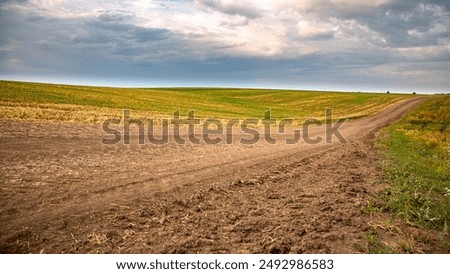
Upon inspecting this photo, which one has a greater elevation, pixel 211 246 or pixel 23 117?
pixel 23 117

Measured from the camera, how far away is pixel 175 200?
6645 mm

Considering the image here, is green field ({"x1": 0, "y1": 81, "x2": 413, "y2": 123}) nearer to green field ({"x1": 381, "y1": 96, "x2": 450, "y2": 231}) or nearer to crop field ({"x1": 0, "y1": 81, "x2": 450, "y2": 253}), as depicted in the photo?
crop field ({"x1": 0, "y1": 81, "x2": 450, "y2": 253})

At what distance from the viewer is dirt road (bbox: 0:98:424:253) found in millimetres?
4895

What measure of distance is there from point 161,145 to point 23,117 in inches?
396

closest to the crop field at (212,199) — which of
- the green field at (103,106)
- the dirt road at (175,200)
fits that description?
the dirt road at (175,200)

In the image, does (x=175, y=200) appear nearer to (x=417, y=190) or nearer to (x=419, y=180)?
(x=417, y=190)

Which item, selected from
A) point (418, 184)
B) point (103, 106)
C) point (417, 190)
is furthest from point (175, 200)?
point (103, 106)

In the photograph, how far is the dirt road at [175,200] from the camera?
4.89 m

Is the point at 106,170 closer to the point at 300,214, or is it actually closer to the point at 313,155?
the point at 300,214

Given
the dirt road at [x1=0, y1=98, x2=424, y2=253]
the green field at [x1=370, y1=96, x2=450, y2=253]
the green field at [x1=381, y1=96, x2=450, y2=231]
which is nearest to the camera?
the dirt road at [x1=0, y1=98, x2=424, y2=253]

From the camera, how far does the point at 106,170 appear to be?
8.79 metres

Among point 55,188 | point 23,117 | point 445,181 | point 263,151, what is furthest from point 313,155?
point 23,117

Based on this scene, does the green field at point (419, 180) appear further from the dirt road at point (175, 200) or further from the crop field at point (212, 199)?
the dirt road at point (175, 200)

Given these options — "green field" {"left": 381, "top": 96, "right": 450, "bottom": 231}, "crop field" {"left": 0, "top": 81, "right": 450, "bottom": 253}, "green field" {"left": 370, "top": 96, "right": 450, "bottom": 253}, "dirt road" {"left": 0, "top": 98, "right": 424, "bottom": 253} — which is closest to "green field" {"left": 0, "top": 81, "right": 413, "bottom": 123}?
"crop field" {"left": 0, "top": 81, "right": 450, "bottom": 253}
